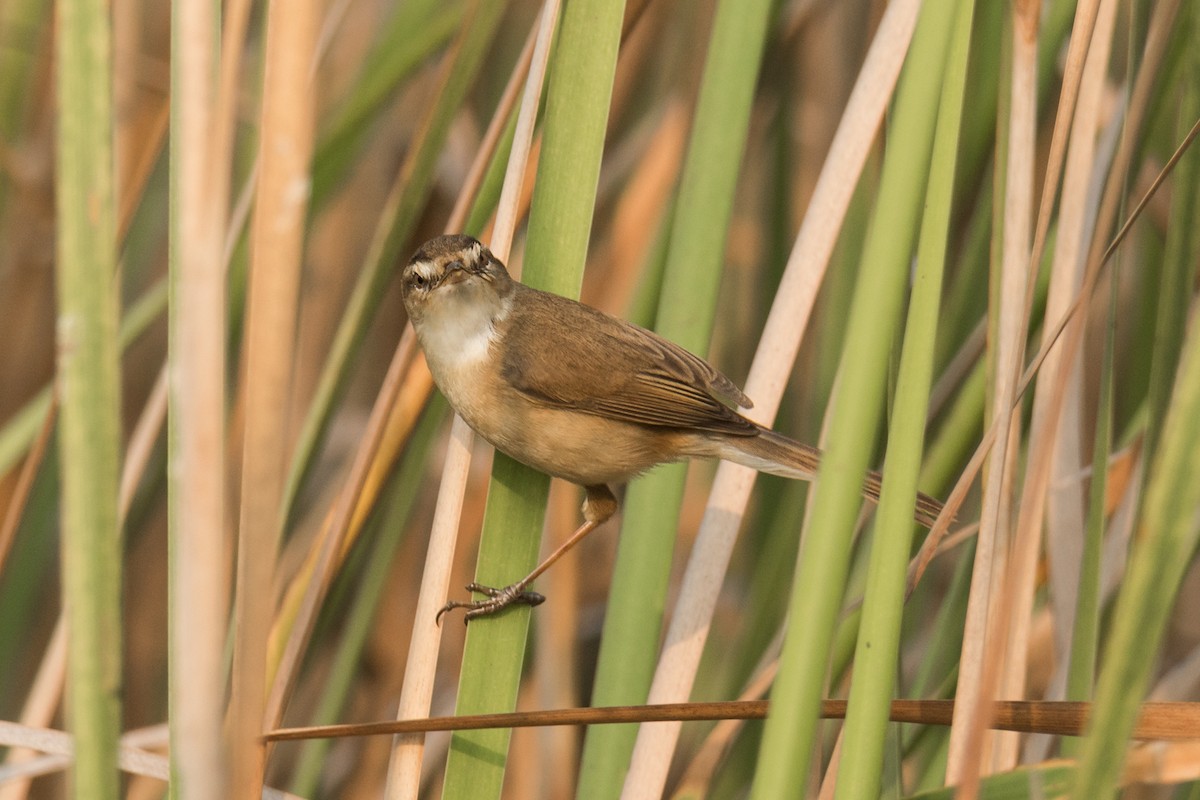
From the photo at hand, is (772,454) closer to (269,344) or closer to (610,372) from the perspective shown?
(610,372)

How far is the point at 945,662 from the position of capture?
209cm

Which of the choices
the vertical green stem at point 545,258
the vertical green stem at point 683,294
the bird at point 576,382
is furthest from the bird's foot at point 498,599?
the bird at point 576,382

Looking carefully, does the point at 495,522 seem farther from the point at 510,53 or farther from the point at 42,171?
the point at 42,171

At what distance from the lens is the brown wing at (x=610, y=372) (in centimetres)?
225

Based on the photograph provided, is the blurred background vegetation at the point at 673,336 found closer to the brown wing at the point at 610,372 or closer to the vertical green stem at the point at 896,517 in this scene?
the vertical green stem at the point at 896,517

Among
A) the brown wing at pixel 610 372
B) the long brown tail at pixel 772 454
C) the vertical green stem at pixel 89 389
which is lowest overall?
the vertical green stem at pixel 89 389

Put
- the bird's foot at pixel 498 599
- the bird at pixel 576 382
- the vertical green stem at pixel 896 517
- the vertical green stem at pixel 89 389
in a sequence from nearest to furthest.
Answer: the vertical green stem at pixel 89 389, the vertical green stem at pixel 896 517, the bird's foot at pixel 498 599, the bird at pixel 576 382

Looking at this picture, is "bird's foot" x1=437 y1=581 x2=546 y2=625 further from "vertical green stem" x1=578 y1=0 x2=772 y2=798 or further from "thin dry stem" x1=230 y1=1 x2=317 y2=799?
"thin dry stem" x1=230 y1=1 x2=317 y2=799

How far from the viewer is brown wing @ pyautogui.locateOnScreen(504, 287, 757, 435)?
225cm

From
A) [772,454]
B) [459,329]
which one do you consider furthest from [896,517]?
[459,329]

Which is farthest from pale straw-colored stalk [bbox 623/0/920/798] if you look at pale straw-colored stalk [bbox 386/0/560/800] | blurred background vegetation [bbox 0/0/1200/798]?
pale straw-colored stalk [bbox 386/0/560/800]

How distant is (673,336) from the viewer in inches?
78.2

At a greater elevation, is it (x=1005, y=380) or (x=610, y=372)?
(x=610, y=372)

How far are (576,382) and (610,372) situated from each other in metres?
0.07
